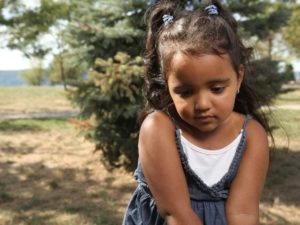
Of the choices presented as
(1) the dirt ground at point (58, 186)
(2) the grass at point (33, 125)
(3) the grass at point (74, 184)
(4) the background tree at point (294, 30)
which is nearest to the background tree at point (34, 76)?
(4) the background tree at point (294, 30)

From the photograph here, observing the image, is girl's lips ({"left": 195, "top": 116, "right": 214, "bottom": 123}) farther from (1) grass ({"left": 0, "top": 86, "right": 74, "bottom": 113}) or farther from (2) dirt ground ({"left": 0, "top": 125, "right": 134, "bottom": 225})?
(1) grass ({"left": 0, "top": 86, "right": 74, "bottom": 113})

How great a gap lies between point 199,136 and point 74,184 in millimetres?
4354

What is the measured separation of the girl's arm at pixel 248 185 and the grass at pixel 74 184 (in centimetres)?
102

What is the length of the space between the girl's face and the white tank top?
0.07 m

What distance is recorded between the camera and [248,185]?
132 cm

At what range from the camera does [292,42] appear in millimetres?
25422

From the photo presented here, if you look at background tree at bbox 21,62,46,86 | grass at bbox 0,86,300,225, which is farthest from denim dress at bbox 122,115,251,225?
background tree at bbox 21,62,46,86

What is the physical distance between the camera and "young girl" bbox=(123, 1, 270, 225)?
4.06ft

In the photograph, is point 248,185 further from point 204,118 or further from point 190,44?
point 190,44

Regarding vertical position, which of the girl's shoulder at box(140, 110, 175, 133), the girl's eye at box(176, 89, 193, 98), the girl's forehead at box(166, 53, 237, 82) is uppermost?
the girl's forehead at box(166, 53, 237, 82)

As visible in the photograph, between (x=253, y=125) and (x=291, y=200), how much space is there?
3653mm

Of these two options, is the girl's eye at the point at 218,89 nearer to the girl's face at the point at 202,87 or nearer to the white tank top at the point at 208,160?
the girl's face at the point at 202,87

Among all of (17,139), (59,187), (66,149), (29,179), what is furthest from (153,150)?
(17,139)

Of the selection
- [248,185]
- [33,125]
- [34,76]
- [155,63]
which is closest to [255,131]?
[248,185]
